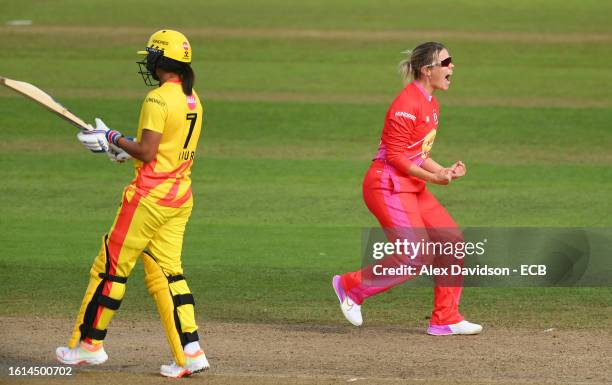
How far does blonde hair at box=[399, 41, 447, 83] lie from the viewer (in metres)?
8.93

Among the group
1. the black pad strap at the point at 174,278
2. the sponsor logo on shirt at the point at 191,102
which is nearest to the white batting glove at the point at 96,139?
the sponsor logo on shirt at the point at 191,102

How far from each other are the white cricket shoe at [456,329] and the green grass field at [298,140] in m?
0.56

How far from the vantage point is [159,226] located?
25.6ft

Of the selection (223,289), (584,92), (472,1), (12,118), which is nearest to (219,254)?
(223,289)

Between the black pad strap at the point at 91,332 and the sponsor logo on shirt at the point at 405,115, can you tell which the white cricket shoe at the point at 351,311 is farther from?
the black pad strap at the point at 91,332

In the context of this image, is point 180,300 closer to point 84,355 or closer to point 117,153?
point 84,355

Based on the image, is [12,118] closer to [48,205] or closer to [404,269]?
[48,205]

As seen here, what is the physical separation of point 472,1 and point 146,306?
25612 mm

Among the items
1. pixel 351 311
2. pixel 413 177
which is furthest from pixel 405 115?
pixel 351 311

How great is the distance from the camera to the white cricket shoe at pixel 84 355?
7.84m

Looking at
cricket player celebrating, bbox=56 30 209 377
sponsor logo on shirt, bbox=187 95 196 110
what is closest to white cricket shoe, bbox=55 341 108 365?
cricket player celebrating, bbox=56 30 209 377

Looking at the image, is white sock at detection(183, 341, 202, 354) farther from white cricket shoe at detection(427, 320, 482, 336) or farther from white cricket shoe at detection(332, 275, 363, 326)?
white cricket shoe at detection(427, 320, 482, 336)

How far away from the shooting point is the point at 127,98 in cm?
2153

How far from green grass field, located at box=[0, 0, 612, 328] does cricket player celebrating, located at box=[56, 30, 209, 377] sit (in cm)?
192
